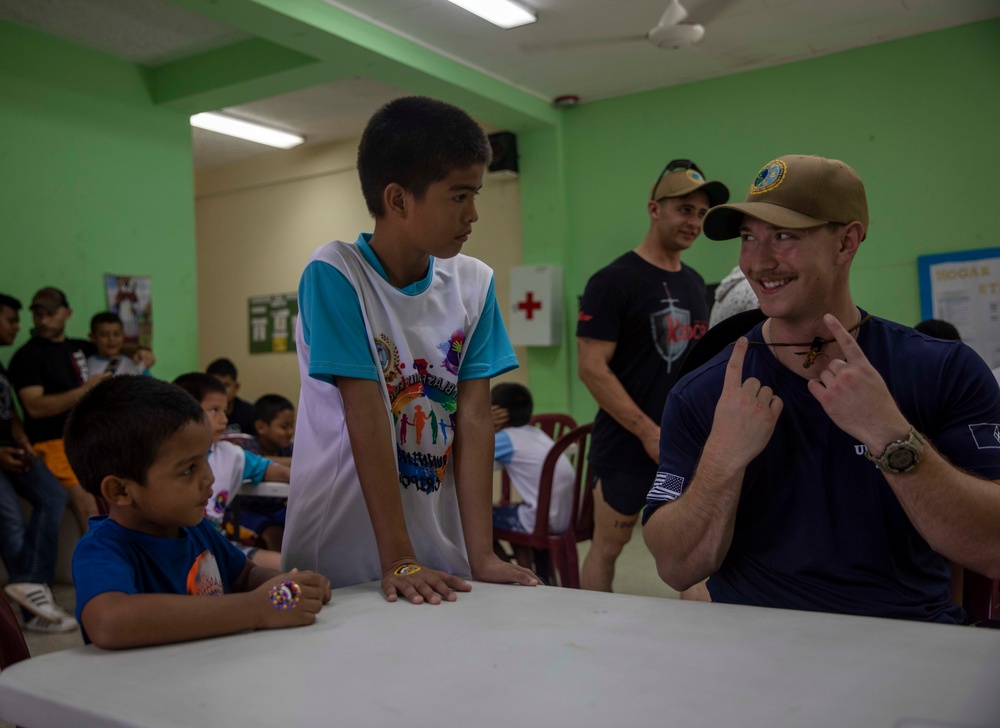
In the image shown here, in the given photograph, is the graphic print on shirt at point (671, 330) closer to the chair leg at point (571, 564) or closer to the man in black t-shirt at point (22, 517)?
the chair leg at point (571, 564)

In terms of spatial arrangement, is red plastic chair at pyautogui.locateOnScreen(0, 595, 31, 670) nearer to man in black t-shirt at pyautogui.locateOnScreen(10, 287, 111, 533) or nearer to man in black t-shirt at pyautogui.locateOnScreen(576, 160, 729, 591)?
man in black t-shirt at pyautogui.locateOnScreen(576, 160, 729, 591)

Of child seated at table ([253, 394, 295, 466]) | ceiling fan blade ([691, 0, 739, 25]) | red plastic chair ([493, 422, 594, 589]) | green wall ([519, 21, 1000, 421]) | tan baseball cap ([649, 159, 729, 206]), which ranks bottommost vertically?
red plastic chair ([493, 422, 594, 589])

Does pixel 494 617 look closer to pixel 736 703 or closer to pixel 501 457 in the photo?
pixel 736 703

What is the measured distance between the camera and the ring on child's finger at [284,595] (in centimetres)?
105

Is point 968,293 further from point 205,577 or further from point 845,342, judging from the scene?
point 205,577

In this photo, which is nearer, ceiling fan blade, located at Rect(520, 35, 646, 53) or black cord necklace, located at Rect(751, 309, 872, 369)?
black cord necklace, located at Rect(751, 309, 872, 369)

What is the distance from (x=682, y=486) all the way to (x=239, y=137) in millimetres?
6359

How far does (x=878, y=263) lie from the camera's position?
203 inches

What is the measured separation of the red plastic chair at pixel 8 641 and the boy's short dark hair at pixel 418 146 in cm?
79

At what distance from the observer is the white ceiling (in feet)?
14.7

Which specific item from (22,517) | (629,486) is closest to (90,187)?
(22,517)

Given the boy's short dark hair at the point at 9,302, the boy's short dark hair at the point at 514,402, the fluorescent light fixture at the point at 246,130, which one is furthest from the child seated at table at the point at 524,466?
the fluorescent light fixture at the point at 246,130

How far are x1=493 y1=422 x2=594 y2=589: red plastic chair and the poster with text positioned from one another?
450 cm

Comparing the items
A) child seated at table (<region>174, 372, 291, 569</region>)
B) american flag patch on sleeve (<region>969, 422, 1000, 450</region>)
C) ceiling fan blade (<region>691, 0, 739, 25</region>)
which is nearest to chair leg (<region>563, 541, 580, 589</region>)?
child seated at table (<region>174, 372, 291, 569</region>)
